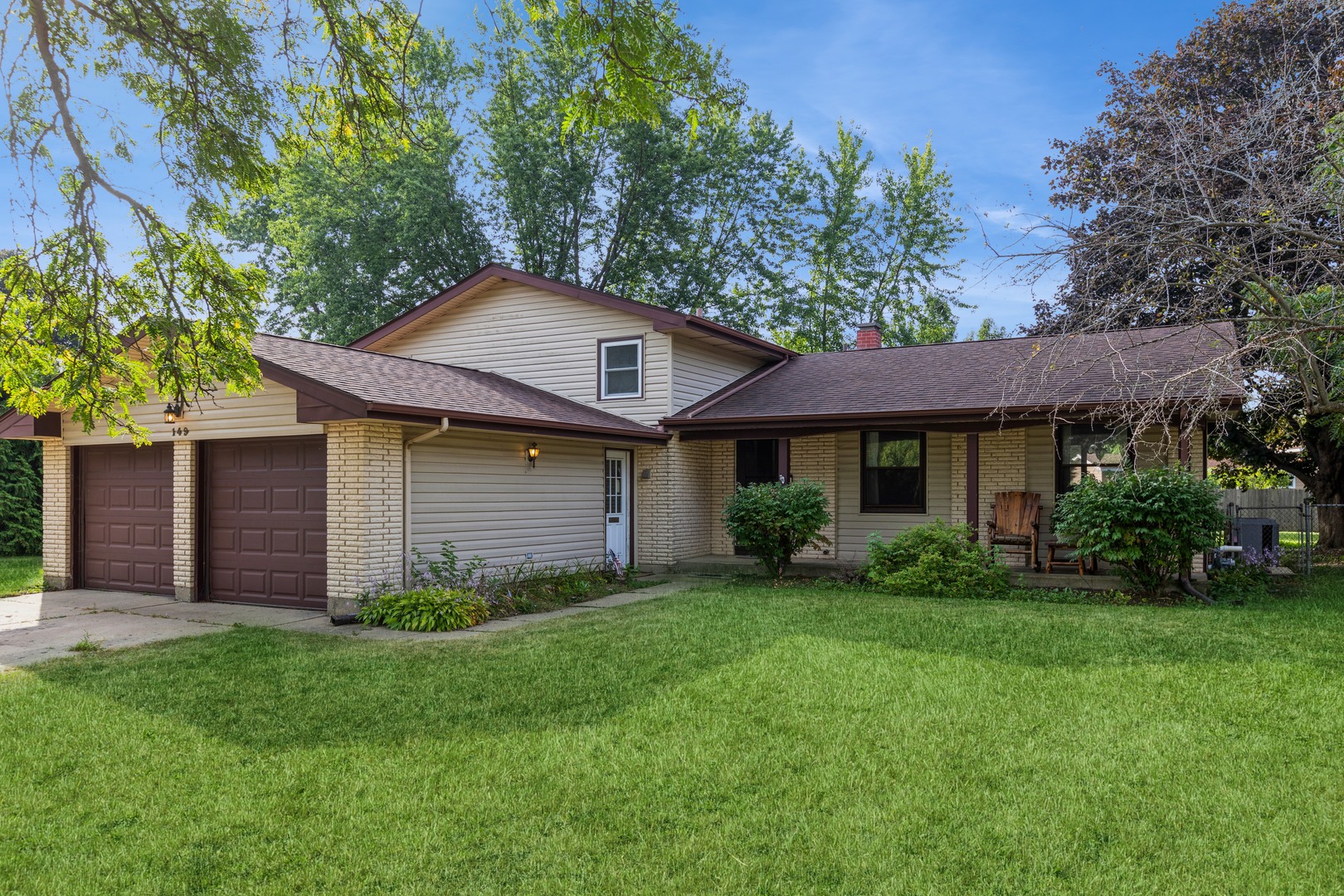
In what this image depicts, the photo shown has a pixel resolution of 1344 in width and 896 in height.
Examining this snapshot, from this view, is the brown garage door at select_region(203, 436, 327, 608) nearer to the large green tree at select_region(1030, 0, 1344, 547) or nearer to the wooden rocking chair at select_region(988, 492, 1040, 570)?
the large green tree at select_region(1030, 0, 1344, 547)

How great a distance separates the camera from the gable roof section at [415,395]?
9.11 m

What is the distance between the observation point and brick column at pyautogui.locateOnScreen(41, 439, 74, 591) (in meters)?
12.2

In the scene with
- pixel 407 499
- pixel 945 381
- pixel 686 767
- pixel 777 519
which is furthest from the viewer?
pixel 945 381

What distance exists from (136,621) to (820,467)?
1046 cm

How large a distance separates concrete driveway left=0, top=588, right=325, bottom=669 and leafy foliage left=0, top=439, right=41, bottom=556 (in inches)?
266

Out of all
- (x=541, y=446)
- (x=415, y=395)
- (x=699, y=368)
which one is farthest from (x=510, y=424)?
(x=699, y=368)

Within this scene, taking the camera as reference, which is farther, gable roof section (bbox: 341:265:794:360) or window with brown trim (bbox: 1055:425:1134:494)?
gable roof section (bbox: 341:265:794:360)

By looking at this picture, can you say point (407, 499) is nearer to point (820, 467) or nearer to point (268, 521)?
point (268, 521)

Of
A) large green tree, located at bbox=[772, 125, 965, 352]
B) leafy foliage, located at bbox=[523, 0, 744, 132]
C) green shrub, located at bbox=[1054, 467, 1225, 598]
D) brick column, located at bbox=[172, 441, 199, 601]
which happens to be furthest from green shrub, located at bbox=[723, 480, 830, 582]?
large green tree, located at bbox=[772, 125, 965, 352]

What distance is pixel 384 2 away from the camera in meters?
6.05

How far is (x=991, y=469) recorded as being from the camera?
45.0 feet

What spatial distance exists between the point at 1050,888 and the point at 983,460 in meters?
11.2

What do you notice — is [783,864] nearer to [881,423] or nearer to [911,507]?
[881,423]

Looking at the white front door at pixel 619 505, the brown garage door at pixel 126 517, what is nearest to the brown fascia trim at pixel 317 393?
the brown garage door at pixel 126 517
